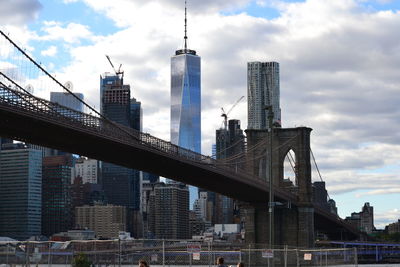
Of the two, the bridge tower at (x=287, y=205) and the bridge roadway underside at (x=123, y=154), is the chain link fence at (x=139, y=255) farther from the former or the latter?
the bridge roadway underside at (x=123, y=154)

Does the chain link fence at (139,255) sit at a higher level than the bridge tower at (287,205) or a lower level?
lower

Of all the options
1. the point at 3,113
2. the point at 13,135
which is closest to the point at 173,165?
the point at 13,135

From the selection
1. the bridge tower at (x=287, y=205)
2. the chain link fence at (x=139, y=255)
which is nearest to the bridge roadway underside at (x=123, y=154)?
the bridge tower at (x=287, y=205)

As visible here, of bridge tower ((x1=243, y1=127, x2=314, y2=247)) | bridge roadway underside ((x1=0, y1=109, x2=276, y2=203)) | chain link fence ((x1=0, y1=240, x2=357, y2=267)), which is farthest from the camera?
bridge tower ((x1=243, y1=127, x2=314, y2=247))

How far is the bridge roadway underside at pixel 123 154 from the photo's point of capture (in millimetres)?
59719

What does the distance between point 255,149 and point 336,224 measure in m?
25.7

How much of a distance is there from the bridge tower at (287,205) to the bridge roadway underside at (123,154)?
3205 millimetres

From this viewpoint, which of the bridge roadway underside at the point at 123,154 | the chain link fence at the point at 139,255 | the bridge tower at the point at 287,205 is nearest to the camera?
the chain link fence at the point at 139,255

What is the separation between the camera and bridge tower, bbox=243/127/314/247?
94.3 meters

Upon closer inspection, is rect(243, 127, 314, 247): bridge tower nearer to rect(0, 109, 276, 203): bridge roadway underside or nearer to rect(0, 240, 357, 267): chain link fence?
rect(0, 109, 276, 203): bridge roadway underside

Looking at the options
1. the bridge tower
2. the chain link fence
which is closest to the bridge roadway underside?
the bridge tower

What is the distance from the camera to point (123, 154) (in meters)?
71.6

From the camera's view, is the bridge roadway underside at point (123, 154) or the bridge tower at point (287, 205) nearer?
the bridge roadway underside at point (123, 154)

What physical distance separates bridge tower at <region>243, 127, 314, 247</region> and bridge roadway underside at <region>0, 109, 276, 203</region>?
126 inches
